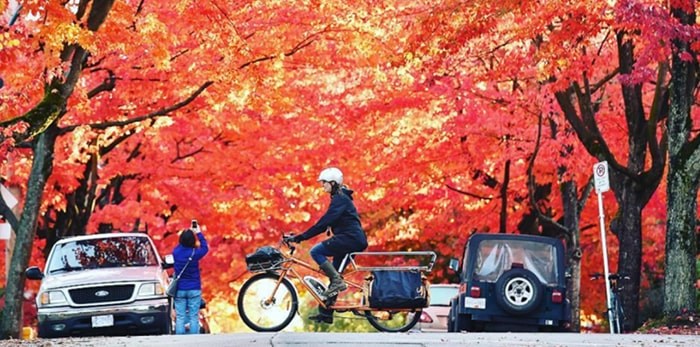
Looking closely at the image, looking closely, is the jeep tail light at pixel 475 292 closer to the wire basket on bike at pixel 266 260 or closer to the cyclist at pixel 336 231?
the cyclist at pixel 336 231

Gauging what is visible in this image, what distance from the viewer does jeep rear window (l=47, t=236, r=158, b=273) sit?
2092 centimetres

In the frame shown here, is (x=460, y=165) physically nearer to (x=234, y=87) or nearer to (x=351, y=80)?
(x=351, y=80)

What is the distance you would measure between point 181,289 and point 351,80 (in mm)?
11030

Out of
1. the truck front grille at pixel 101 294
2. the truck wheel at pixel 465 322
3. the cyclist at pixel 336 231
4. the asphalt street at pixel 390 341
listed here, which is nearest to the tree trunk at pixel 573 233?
the truck wheel at pixel 465 322

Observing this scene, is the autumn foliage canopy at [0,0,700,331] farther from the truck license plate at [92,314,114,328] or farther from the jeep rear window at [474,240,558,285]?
the jeep rear window at [474,240,558,285]

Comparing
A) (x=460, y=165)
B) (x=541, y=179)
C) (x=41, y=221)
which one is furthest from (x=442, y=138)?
(x=41, y=221)

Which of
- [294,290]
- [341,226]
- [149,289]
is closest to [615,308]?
[341,226]

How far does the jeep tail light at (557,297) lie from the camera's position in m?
20.1

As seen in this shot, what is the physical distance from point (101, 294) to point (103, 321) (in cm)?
51

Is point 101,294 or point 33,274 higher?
point 33,274

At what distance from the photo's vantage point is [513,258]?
2075 cm

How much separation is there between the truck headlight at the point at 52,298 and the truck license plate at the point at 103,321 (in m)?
0.61

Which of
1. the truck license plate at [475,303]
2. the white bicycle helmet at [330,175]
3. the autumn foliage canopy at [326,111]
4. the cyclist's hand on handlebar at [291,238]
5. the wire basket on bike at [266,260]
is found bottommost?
the truck license plate at [475,303]

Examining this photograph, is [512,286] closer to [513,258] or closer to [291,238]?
[513,258]
